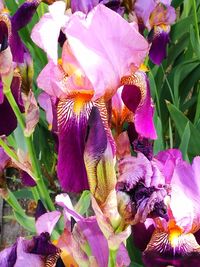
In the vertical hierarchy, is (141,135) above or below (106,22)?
below

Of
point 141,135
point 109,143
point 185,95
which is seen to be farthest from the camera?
point 185,95

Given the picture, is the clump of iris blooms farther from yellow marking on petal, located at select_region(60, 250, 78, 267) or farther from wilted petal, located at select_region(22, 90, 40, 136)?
yellow marking on petal, located at select_region(60, 250, 78, 267)

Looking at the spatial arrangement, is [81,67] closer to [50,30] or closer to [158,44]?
[50,30]

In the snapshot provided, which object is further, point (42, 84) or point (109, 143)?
point (42, 84)

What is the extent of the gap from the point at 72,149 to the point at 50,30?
0.16 metres

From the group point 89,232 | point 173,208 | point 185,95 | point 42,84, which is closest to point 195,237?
point 173,208

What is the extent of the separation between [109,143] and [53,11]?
0.64 ft

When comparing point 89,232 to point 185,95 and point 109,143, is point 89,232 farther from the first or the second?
point 185,95

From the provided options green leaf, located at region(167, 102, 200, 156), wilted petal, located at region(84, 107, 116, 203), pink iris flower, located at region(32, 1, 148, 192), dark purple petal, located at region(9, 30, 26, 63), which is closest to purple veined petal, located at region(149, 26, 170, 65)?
green leaf, located at region(167, 102, 200, 156)

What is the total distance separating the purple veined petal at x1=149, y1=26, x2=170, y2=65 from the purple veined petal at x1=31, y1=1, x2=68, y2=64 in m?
0.95

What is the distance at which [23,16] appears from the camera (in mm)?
1188

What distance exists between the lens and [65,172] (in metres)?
0.66

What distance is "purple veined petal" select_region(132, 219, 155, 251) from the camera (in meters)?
0.81

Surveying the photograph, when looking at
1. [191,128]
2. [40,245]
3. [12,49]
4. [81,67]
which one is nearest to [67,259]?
[40,245]
